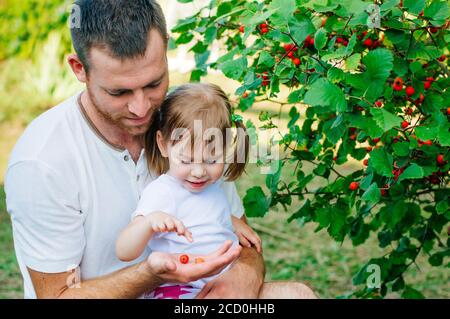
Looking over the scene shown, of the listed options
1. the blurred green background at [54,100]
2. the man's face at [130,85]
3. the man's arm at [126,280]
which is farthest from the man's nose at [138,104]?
the blurred green background at [54,100]

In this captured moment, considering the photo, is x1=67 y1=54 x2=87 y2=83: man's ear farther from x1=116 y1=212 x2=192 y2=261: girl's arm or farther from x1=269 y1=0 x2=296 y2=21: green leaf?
x1=269 y1=0 x2=296 y2=21: green leaf

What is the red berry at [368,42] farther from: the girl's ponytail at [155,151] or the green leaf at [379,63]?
the girl's ponytail at [155,151]

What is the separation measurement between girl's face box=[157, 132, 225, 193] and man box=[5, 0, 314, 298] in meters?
0.14

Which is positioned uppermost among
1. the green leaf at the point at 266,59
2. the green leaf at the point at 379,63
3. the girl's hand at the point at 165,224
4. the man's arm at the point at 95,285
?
the green leaf at the point at 379,63

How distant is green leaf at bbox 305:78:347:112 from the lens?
75.2 inches

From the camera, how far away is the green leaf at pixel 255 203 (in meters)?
2.72

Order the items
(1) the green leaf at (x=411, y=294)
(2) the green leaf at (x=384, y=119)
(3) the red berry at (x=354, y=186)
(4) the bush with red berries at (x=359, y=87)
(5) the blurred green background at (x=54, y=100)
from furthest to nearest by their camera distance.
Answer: (5) the blurred green background at (x=54, y=100), (1) the green leaf at (x=411, y=294), (3) the red berry at (x=354, y=186), (4) the bush with red berries at (x=359, y=87), (2) the green leaf at (x=384, y=119)

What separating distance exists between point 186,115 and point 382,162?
65 centimetres

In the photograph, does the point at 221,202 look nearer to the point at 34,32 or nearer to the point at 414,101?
the point at 414,101

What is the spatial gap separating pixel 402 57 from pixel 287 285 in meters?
0.85

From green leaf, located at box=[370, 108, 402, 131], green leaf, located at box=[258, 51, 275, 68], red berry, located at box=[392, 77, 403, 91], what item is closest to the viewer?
green leaf, located at box=[370, 108, 402, 131]

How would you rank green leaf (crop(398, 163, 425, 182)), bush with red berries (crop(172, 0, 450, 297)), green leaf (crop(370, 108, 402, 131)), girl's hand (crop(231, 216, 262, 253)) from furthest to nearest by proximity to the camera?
girl's hand (crop(231, 216, 262, 253)) < green leaf (crop(398, 163, 425, 182)) < bush with red berries (crop(172, 0, 450, 297)) < green leaf (crop(370, 108, 402, 131))

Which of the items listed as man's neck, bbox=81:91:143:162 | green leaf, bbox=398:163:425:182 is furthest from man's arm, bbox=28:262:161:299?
green leaf, bbox=398:163:425:182

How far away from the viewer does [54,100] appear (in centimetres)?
804
